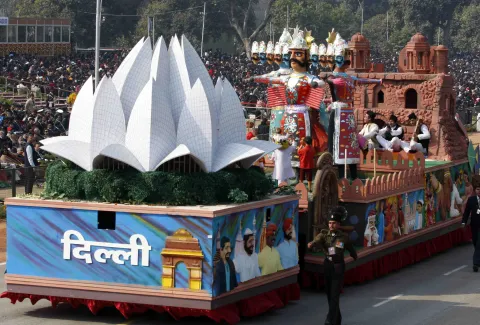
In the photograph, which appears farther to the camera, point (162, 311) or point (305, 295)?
point (305, 295)

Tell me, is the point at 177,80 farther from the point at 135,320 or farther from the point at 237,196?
the point at 135,320

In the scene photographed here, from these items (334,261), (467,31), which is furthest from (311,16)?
(334,261)

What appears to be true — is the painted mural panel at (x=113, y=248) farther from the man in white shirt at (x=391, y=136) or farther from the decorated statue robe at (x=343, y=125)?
the man in white shirt at (x=391, y=136)

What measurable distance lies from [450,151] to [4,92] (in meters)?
28.4

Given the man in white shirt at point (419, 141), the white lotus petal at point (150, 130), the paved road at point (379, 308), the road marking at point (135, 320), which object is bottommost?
the paved road at point (379, 308)

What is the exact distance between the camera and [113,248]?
15.5 meters

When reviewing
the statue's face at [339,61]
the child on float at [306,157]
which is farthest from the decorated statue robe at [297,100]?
the statue's face at [339,61]

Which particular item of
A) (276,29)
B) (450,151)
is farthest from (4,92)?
(276,29)

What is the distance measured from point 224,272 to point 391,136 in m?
9.63

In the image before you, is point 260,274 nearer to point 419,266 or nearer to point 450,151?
point 419,266

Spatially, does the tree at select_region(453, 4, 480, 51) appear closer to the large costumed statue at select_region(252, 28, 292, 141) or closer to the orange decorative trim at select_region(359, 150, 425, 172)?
the orange decorative trim at select_region(359, 150, 425, 172)

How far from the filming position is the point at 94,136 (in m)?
15.9

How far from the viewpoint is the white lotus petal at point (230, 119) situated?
16.6m

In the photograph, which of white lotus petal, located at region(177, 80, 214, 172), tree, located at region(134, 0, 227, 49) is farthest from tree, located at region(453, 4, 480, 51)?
white lotus petal, located at region(177, 80, 214, 172)
